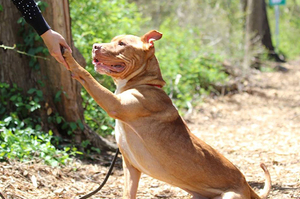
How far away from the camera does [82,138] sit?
547 centimetres

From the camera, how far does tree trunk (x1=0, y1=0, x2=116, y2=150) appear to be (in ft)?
16.5

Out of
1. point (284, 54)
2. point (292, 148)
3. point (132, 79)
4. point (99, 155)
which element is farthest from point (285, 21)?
point (132, 79)

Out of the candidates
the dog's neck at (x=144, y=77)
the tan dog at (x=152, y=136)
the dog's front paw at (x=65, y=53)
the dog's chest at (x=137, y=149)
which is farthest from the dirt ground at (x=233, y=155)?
the dog's front paw at (x=65, y=53)

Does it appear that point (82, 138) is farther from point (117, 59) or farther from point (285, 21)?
point (285, 21)

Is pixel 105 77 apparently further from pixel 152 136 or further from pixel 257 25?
pixel 257 25

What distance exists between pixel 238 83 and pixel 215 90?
1.07m

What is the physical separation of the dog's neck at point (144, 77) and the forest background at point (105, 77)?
1752 millimetres

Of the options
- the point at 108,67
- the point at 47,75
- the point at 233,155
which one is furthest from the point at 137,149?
the point at 233,155

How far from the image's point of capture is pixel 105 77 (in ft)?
22.0

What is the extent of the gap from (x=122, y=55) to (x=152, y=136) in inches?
28.4

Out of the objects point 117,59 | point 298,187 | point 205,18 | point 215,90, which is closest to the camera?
point 117,59

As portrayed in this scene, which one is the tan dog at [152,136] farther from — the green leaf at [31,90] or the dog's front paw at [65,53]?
the green leaf at [31,90]

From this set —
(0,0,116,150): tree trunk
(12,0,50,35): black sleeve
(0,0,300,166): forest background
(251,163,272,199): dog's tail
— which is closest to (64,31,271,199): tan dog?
(251,163,272,199): dog's tail

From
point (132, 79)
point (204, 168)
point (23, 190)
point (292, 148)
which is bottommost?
point (292, 148)
